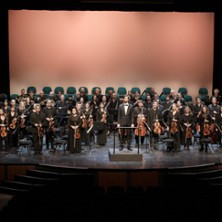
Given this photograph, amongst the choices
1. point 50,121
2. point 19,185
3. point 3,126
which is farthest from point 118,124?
point 19,185

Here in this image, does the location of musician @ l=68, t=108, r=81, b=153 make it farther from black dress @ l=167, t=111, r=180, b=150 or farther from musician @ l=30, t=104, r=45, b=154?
black dress @ l=167, t=111, r=180, b=150

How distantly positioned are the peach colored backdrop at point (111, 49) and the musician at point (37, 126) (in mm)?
6072

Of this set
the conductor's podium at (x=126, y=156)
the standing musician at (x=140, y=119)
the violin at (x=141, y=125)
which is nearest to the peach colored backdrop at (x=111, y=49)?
the standing musician at (x=140, y=119)

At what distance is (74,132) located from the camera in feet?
44.5

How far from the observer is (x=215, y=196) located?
8828 millimetres

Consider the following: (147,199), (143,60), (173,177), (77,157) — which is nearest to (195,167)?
(173,177)

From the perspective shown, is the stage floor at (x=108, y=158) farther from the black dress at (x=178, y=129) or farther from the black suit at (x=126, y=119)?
the black suit at (x=126, y=119)

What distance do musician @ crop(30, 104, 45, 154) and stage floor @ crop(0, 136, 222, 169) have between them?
256 mm

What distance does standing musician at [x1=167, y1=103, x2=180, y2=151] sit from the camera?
13.7 metres

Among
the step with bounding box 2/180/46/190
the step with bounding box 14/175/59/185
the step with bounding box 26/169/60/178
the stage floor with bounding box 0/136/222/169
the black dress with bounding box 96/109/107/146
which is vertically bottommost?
the step with bounding box 2/180/46/190

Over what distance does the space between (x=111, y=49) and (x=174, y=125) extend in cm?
654

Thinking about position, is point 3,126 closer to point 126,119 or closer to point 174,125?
point 126,119

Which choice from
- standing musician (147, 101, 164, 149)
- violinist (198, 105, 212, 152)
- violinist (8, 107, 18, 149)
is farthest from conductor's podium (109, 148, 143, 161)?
violinist (8, 107, 18, 149)
